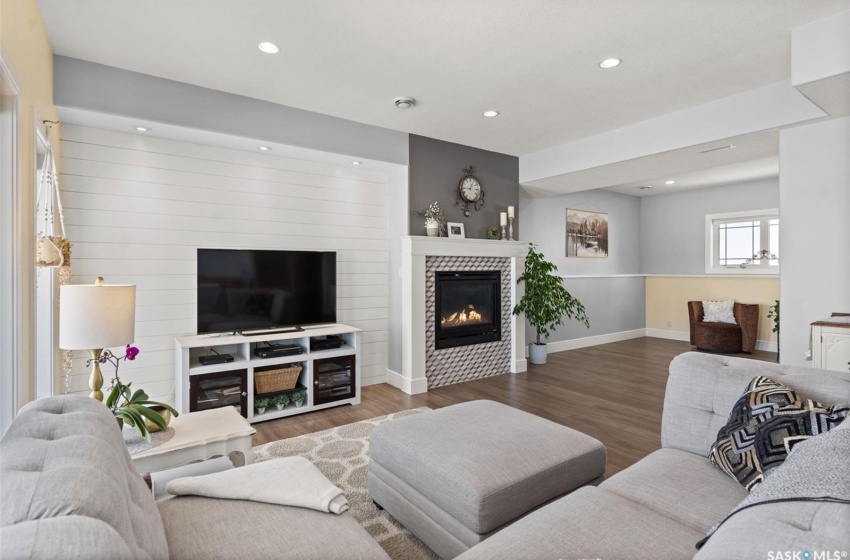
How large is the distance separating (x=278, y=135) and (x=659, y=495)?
3.46 meters

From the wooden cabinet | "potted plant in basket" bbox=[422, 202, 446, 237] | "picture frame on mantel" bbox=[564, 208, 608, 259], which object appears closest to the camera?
the wooden cabinet

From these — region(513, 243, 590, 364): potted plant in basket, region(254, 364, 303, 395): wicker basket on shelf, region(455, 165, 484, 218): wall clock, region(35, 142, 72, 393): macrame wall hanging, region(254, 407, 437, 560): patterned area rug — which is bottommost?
region(254, 407, 437, 560): patterned area rug

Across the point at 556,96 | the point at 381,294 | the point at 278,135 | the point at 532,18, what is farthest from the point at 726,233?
the point at 278,135

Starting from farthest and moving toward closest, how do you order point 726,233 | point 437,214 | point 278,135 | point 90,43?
1. point 726,233
2. point 437,214
3. point 278,135
4. point 90,43

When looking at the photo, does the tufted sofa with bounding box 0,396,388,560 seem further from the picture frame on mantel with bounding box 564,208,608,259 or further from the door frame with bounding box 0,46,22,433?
the picture frame on mantel with bounding box 564,208,608,259

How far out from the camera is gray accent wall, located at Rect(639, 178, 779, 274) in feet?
21.6

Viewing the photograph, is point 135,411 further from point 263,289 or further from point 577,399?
point 577,399

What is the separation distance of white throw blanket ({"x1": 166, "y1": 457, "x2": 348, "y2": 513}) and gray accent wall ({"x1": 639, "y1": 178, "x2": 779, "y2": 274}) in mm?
7476

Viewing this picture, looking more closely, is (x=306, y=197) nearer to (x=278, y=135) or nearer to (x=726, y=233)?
(x=278, y=135)

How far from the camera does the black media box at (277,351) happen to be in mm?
3639

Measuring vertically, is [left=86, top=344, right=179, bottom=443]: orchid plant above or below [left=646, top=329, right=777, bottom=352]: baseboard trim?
above

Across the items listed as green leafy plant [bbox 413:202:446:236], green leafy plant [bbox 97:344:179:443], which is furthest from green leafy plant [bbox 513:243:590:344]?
green leafy plant [bbox 97:344:179:443]

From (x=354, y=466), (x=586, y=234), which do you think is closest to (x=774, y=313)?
(x=586, y=234)

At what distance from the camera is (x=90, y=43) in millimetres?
2637
